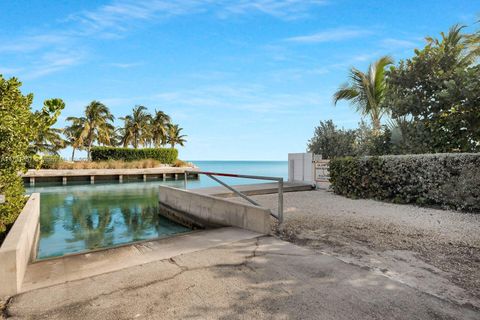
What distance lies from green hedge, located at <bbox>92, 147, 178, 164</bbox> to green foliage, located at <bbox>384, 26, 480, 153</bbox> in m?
26.7

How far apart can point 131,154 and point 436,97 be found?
29167mm

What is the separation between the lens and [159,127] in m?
42.3

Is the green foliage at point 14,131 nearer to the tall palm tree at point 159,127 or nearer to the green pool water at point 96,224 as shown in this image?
the green pool water at point 96,224

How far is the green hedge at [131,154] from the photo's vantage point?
30.2m

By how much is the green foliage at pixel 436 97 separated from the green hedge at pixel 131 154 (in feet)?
87.7

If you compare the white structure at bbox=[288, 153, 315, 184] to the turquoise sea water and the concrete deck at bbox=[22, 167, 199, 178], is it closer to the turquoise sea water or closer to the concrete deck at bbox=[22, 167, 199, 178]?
the turquoise sea water

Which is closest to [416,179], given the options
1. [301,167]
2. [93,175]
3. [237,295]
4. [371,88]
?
[301,167]

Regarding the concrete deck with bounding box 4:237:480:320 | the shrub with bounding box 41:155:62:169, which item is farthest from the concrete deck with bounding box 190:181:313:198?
the shrub with bounding box 41:155:62:169

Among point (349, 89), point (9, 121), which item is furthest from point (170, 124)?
point (9, 121)

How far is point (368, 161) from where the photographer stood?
8492 millimetres

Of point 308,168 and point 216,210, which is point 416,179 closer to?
point 308,168

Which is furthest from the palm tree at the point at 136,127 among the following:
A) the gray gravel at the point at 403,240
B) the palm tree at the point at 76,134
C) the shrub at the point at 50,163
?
the gray gravel at the point at 403,240

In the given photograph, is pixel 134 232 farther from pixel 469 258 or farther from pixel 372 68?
pixel 372 68

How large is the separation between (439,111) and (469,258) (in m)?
8.44
